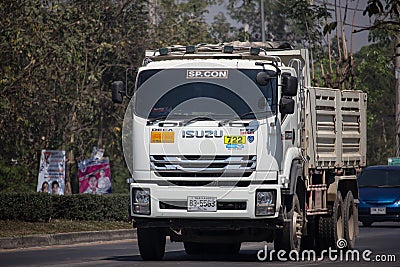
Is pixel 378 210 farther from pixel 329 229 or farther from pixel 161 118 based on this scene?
pixel 161 118

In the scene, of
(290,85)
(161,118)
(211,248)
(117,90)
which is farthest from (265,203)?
(211,248)

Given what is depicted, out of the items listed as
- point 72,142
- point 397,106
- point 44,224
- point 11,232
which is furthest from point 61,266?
point 397,106

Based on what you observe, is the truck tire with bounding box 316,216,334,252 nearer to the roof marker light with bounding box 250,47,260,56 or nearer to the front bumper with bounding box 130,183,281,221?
the front bumper with bounding box 130,183,281,221

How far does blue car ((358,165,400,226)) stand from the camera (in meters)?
29.1

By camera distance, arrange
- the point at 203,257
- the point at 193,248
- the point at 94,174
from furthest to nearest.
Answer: the point at 94,174 → the point at 193,248 → the point at 203,257

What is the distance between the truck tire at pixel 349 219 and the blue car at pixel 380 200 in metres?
9.05

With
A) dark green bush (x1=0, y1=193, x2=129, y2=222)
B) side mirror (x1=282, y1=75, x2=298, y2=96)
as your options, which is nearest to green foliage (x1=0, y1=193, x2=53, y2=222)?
dark green bush (x1=0, y1=193, x2=129, y2=222)

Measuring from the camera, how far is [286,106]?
15914 mm

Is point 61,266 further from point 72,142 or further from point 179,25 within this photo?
point 179,25

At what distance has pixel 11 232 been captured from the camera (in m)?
21.1

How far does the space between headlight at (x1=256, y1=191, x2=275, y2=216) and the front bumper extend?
47 mm

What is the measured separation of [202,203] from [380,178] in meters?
15.9

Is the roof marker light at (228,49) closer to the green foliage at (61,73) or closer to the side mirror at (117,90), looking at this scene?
the side mirror at (117,90)

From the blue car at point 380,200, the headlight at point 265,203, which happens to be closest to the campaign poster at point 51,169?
the blue car at point 380,200
